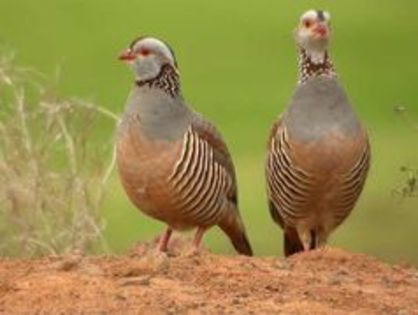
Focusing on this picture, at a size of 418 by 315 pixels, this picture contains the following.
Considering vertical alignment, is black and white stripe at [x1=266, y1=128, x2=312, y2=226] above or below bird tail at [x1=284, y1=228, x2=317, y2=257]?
above

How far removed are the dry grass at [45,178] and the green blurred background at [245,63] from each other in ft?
14.6

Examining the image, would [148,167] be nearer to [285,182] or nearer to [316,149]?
[285,182]

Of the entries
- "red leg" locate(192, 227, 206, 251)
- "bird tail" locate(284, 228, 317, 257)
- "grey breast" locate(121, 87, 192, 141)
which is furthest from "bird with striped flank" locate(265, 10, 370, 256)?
"grey breast" locate(121, 87, 192, 141)

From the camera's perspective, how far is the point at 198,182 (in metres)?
11.1

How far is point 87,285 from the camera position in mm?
8422

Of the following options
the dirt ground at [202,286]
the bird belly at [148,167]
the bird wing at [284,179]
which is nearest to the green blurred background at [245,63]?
the bird wing at [284,179]

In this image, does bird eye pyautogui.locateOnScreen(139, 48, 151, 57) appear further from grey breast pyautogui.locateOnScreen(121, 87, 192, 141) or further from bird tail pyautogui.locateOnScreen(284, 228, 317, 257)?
bird tail pyautogui.locateOnScreen(284, 228, 317, 257)

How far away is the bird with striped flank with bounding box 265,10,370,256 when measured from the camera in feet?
37.0

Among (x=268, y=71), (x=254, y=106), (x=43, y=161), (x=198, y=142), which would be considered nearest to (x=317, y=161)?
(x=198, y=142)

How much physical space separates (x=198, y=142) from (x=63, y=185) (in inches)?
84.2

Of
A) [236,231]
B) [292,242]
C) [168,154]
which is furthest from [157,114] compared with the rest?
[292,242]

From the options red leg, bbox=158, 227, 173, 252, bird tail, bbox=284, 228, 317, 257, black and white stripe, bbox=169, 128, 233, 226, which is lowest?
red leg, bbox=158, 227, 173, 252

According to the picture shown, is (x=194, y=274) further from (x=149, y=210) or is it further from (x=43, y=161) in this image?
(x=43, y=161)

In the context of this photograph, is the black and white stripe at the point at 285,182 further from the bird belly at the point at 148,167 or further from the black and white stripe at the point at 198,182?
the bird belly at the point at 148,167
